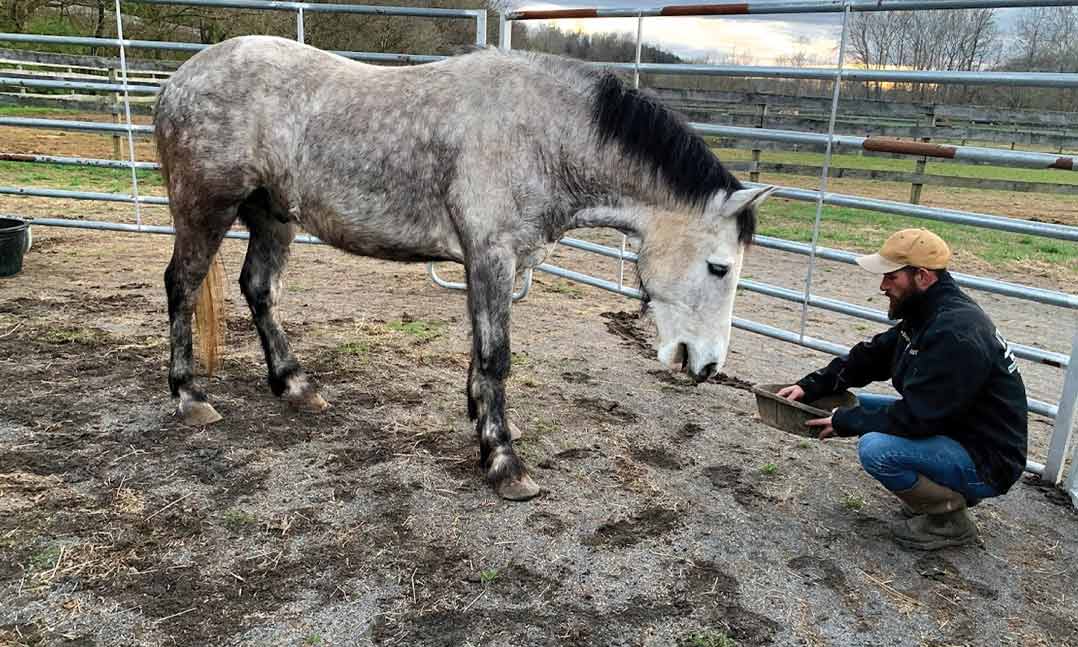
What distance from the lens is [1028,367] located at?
4.81 metres

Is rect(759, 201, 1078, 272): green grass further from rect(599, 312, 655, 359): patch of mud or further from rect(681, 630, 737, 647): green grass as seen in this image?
rect(681, 630, 737, 647): green grass

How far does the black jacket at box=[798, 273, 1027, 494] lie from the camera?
92.7 inches

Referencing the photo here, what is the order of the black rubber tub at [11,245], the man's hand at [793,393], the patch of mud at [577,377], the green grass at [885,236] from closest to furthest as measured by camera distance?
the man's hand at [793,393] → the patch of mud at [577,377] → the black rubber tub at [11,245] → the green grass at [885,236]

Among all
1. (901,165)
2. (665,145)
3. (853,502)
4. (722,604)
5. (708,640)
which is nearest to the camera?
(708,640)

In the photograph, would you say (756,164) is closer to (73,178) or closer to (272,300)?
(272,300)

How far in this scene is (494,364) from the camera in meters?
3.01

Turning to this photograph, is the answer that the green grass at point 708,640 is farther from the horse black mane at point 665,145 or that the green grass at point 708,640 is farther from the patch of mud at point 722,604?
the horse black mane at point 665,145

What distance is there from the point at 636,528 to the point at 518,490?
1.61 feet

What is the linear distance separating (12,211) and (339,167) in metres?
6.53

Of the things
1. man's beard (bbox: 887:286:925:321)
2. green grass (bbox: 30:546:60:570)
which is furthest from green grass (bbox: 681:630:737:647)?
green grass (bbox: 30:546:60:570)

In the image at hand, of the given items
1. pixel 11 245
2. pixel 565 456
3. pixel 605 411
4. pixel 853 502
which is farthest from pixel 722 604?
pixel 11 245

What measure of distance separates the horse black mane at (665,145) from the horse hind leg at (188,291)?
1.76 meters

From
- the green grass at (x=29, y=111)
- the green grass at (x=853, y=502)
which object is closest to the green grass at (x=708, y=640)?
the green grass at (x=853, y=502)

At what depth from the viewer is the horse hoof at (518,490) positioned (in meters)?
2.90
